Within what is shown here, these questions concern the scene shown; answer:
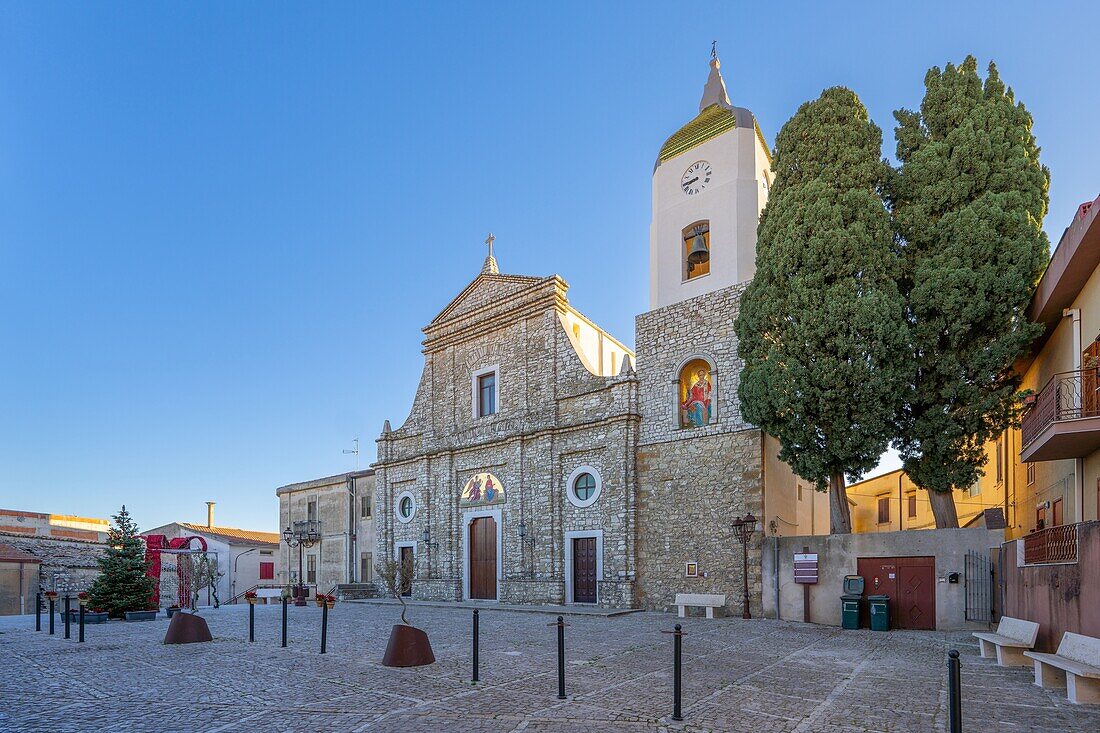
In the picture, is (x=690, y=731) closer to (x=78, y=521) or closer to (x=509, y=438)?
(x=509, y=438)

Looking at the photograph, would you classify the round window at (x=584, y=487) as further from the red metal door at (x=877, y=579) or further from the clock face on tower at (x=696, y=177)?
the clock face on tower at (x=696, y=177)

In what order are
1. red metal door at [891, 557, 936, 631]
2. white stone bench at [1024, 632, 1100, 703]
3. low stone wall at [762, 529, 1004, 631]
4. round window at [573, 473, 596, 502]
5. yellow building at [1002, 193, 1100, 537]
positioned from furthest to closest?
round window at [573, 473, 596, 502] < red metal door at [891, 557, 936, 631] < low stone wall at [762, 529, 1004, 631] < yellow building at [1002, 193, 1100, 537] < white stone bench at [1024, 632, 1100, 703]

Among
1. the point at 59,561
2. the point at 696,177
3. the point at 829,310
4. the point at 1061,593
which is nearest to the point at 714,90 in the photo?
the point at 696,177

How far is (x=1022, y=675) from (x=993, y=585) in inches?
240

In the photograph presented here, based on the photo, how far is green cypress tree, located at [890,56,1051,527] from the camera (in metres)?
14.2

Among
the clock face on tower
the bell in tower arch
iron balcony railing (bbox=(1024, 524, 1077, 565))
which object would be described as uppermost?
the clock face on tower

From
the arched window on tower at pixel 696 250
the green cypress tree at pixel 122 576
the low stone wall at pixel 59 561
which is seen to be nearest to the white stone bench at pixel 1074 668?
the arched window on tower at pixel 696 250

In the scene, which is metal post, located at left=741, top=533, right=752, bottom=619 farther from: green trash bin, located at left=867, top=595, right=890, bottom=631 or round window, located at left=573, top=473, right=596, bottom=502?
round window, located at left=573, top=473, right=596, bottom=502

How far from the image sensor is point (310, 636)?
1410 centimetres

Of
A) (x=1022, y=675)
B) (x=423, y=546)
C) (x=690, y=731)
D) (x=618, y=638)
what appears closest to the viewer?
(x=690, y=731)

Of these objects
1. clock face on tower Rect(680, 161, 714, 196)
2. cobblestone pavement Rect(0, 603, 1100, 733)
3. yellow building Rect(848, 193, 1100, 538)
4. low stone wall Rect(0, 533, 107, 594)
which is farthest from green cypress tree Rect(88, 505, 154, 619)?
yellow building Rect(848, 193, 1100, 538)

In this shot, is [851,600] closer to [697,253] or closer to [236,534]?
[697,253]

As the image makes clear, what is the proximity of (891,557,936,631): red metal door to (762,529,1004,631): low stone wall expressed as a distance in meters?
0.14

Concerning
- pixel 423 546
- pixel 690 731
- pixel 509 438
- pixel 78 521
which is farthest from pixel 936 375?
pixel 78 521
